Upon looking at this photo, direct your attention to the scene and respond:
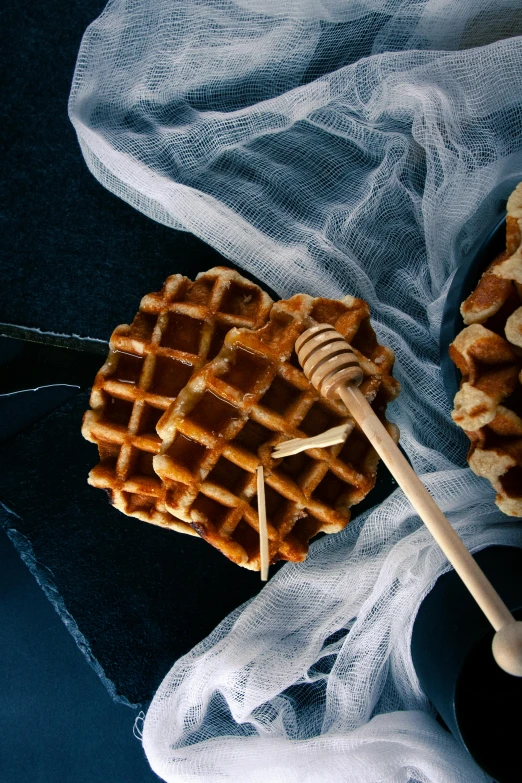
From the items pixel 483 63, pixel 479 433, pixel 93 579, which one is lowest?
pixel 93 579

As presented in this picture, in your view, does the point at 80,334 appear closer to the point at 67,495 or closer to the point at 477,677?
the point at 67,495

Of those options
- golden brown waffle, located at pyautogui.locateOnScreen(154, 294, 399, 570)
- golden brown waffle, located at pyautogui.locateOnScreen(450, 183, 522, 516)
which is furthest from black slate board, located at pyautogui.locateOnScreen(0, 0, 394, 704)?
golden brown waffle, located at pyautogui.locateOnScreen(450, 183, 522, 516)

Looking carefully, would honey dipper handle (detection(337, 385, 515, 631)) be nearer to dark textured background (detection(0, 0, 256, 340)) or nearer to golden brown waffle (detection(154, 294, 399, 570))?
golden brown waffle (detection(154, 294, 399, 570))

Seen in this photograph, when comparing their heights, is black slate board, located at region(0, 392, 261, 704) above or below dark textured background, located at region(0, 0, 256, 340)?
below

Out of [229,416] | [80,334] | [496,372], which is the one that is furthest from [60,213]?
[496,372]

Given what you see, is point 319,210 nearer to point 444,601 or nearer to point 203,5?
point 203,5

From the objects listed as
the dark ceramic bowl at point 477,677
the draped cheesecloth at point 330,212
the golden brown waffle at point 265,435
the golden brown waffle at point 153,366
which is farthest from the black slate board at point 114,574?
the dark ceramic bowl at point 477,677

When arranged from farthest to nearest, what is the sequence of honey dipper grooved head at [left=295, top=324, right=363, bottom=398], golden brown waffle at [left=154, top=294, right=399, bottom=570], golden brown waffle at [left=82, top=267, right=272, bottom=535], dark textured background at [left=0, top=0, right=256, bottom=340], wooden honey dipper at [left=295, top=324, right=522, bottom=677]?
dark textured background at [left=0, top=0, right=256, bottom=340], golden brown waffle at [left=82, top=267, right=272, bottom=535], golden brown waffle at [left=154, top=294, right=399, bottom=570], honey dipper grooved head at [left=295, top=324, right=363, bottom=398], wooden honey dipper at [left=295, top=324, right=522, bottom=677]

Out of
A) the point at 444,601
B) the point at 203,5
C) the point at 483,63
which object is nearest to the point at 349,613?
the point at 444,601
